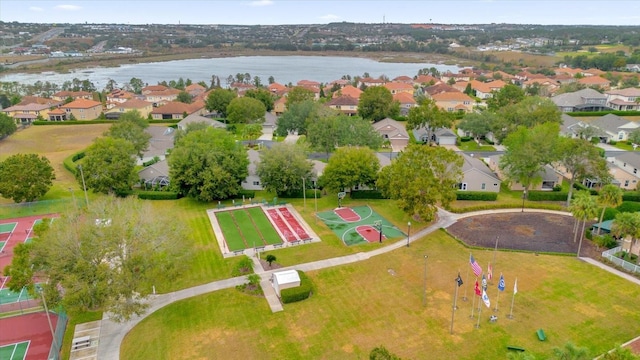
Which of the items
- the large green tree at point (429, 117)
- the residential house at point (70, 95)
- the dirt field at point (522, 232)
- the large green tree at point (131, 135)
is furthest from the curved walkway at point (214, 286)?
the residential house at point (70, 95)

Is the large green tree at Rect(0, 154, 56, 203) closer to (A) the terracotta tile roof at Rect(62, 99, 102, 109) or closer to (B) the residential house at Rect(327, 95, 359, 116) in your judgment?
(A) the terracotta tile roof at Rect(62, 99, 102, 109)

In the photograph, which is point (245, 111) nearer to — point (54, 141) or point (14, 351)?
point (54, 141)

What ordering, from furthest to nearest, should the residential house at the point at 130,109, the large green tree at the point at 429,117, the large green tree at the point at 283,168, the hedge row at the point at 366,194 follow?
1. the residential house at the point at 130,109
2. the large green tree at the point at 429,117
3. the hedge row at the point at 366,194
4. the large green tree at the point at 283,168

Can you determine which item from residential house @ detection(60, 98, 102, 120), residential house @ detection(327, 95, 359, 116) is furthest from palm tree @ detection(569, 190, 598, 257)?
residential house @ detection(60, 98, 102, 120)

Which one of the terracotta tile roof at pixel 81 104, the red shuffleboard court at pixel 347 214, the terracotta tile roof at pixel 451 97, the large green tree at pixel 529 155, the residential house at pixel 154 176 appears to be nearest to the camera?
the red shuffleboard court at pixel 347 214

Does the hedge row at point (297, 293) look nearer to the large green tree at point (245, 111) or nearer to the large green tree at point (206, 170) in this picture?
→ the large green tree at point (206, 170)

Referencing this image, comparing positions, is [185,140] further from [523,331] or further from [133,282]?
[523,331]

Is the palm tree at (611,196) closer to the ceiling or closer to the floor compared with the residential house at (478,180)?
closer to the ceiling
